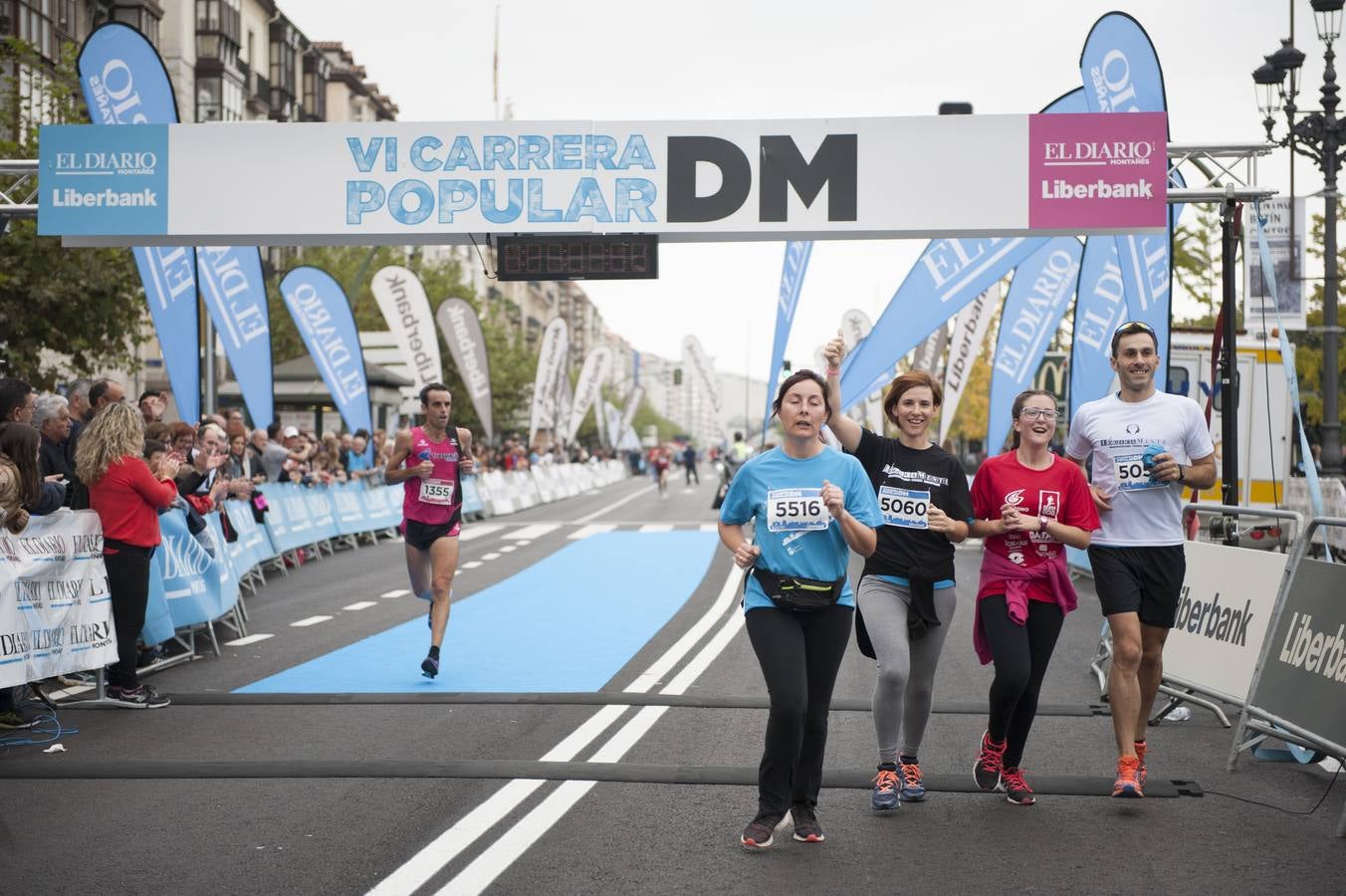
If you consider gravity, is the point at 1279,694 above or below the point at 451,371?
below

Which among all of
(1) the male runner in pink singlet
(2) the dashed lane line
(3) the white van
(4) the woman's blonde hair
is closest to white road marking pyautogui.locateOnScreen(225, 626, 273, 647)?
(2) the dashed lane line

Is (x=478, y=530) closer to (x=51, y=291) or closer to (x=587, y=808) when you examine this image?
(x=51, y=291)

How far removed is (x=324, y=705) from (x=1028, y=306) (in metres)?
13.5

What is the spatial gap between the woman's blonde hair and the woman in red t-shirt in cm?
546

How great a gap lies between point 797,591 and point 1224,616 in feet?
13.3

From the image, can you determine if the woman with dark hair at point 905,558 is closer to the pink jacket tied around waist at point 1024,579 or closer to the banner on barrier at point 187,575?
the pink jacket tied around waist at point 1024,579

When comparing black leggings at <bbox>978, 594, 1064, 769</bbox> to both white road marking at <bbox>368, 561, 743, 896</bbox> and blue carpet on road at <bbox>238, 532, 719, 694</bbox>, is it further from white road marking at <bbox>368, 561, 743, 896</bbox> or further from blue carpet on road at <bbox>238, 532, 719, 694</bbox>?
blue carpet on road at <bbox>238, 532, 719, 694</bbox>

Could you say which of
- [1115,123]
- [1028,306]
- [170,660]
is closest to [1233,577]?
[1115,123]

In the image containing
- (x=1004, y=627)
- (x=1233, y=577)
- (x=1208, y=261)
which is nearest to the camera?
(x=1004, y=627)

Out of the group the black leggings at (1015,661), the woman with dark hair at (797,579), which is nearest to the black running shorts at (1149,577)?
the black leggings at (1015,661)

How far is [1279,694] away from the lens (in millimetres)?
7285

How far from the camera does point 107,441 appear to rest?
9180 millimetres

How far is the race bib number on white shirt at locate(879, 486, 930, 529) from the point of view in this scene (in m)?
6.23

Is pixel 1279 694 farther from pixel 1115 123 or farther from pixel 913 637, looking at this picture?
pixel 1115 123
